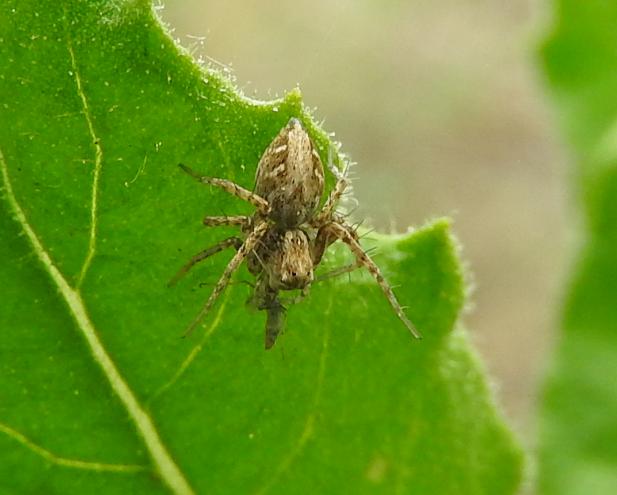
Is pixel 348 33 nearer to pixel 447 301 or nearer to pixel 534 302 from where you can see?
pixel 534 302

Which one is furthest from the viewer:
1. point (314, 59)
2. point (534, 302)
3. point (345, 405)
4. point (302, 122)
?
point (314, 59)

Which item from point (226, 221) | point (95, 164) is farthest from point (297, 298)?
point (95, 164)

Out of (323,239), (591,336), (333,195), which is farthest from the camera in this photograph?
(591,336)

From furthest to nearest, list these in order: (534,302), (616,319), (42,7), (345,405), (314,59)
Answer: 1. (314,59)
2. (534,302)
3. (616,319)
4. (345,405)
5. (42,7)

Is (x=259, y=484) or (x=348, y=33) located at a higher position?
(x=348, y=33)

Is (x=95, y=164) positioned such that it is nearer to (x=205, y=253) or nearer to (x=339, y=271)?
(x=205, y=253)

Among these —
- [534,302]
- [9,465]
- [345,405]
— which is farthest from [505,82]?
[9,465]

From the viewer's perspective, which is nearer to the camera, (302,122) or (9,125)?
(9,125)
